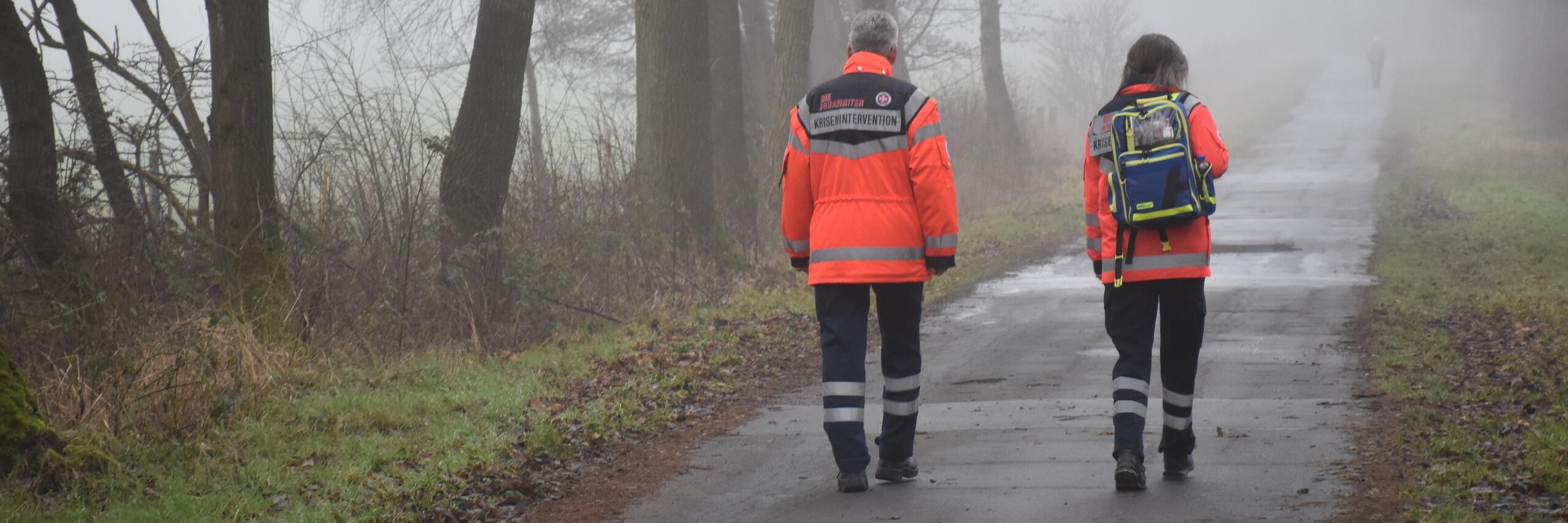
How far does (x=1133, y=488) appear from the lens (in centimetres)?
555

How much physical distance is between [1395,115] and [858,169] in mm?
38906

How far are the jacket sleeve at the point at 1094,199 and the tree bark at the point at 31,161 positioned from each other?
6.56 m

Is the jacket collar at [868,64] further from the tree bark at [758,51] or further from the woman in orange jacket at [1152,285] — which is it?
the tree bark at [758,51]

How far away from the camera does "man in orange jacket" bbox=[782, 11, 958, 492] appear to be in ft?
18.1

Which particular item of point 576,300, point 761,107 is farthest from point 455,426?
point 761,107

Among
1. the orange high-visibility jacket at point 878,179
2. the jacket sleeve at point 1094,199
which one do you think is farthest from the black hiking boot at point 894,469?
the jacket sleeve at point 1094,199

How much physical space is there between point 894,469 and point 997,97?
81.7 ft

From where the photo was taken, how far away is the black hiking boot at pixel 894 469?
584 cm

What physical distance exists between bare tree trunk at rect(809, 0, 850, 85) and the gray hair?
76.5 ft

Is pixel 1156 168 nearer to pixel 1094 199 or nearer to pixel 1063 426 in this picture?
pixel 1094 199

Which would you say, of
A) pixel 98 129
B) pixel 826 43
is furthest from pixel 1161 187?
pixel 826 43

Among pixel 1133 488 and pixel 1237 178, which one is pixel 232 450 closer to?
pixel 1133 488

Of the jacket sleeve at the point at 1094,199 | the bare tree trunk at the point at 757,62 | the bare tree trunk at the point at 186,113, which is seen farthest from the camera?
the bare tree trunk at the point at 757,62

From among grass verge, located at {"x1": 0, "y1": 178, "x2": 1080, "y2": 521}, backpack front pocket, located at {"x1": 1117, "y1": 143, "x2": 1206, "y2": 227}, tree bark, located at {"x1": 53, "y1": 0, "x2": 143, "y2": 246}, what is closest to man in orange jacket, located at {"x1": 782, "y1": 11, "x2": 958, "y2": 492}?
backpack front pocket, located at {"x1": 1117, "y1": 143, "x2": 1206, "y2": 227}
